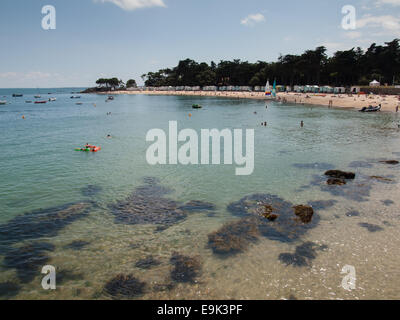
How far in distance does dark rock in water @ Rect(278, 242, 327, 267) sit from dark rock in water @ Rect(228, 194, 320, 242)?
86 centimetres

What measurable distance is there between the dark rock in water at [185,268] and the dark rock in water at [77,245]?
16.1 ft

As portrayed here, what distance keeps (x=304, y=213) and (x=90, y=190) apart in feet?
52.9

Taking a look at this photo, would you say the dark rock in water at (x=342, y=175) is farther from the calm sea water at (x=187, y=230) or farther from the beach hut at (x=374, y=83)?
the beach hut at (x=374, y=83)

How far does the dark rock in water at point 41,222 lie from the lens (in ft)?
48.0

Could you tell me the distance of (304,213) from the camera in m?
16.1

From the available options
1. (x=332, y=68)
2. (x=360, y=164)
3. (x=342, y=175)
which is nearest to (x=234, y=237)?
(x=342, y=175)

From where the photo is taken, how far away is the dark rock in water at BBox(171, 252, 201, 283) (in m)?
11.3

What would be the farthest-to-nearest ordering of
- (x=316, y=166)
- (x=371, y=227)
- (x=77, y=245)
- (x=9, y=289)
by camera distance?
(x=316, y=166) < (x=371, y=227) < (x=77, y=245) < (x=9, y=289)

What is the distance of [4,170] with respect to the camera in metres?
26.2

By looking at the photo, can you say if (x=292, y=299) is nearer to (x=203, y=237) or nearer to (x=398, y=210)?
(x=203, y=237)

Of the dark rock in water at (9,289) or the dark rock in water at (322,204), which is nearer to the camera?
the dark rock in water at (9,289)

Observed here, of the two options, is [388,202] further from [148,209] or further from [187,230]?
[148,209]

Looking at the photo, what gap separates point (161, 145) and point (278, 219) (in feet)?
81.8

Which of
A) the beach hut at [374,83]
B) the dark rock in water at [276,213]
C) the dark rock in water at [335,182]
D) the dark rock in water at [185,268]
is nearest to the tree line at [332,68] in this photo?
the beach hut at [374,83]
